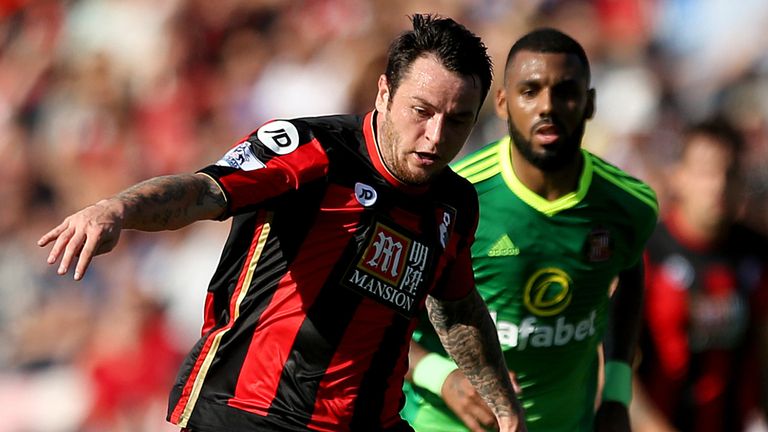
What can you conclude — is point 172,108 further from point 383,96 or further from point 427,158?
point 427,158

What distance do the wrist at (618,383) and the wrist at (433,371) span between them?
0.83 meters

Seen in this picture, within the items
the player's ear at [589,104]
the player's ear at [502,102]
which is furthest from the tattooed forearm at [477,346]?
the player's ear at [589,104]

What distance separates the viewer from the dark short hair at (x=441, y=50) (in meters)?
4.05

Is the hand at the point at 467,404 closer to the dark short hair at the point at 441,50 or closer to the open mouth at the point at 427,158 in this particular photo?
the open mouth at the point at 427,158

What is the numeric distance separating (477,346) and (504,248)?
2.70 feet

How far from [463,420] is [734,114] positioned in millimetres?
4799

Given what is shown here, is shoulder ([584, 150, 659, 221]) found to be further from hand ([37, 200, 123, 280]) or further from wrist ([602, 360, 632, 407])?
hand ([37, 200, 123, 280])

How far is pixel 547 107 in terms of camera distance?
5.30 meters

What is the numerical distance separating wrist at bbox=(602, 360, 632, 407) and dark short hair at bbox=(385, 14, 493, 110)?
2.05 metres

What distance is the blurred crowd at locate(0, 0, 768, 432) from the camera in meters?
9.12

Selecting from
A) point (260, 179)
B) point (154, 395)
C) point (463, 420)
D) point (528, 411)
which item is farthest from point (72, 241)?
point (154, 395)

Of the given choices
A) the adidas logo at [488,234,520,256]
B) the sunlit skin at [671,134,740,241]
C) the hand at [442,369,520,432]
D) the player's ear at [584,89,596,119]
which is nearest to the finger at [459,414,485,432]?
the hand at [442,369,520,432]

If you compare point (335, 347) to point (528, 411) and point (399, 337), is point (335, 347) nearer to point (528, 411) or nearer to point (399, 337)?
point (399, 337)

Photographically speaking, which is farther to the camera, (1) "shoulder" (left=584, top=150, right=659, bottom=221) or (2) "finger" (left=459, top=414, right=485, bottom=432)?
(1) "shoulder" (left=584, top=150, right=659, bottom=221)
